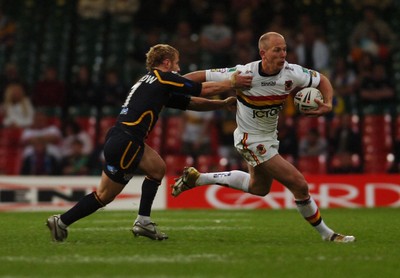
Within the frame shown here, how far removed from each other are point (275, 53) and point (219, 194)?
695 centimetres

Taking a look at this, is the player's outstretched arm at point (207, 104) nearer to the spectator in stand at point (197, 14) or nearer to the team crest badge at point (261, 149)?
the team crest badge at point (261, 149)

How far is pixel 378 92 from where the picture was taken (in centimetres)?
1684

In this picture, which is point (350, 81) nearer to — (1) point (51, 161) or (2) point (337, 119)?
(2) point (337, 119)

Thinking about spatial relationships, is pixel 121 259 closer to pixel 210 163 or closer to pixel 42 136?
pixel 210 163

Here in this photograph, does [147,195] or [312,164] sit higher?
[147,195]

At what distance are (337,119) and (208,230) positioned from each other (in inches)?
291

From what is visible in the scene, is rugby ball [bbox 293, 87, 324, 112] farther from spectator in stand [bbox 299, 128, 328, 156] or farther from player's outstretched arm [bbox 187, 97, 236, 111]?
spectator in stand [bbox 299, 128, 328, 156]

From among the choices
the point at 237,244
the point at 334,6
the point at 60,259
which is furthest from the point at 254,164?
the point at 334,6

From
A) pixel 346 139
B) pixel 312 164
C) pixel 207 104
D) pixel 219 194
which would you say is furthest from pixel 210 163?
pixel 207 104

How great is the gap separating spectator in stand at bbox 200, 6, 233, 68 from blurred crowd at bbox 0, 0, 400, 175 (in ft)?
0.08

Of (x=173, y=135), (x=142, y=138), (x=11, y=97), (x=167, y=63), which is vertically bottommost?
(x=173, y=135)

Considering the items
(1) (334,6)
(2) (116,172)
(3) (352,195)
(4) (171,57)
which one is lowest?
(3) (352,195)

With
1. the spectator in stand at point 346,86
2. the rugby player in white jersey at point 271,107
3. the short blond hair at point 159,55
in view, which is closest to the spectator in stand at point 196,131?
the spectator in stand at point 346,86

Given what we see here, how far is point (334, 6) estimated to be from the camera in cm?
1947
